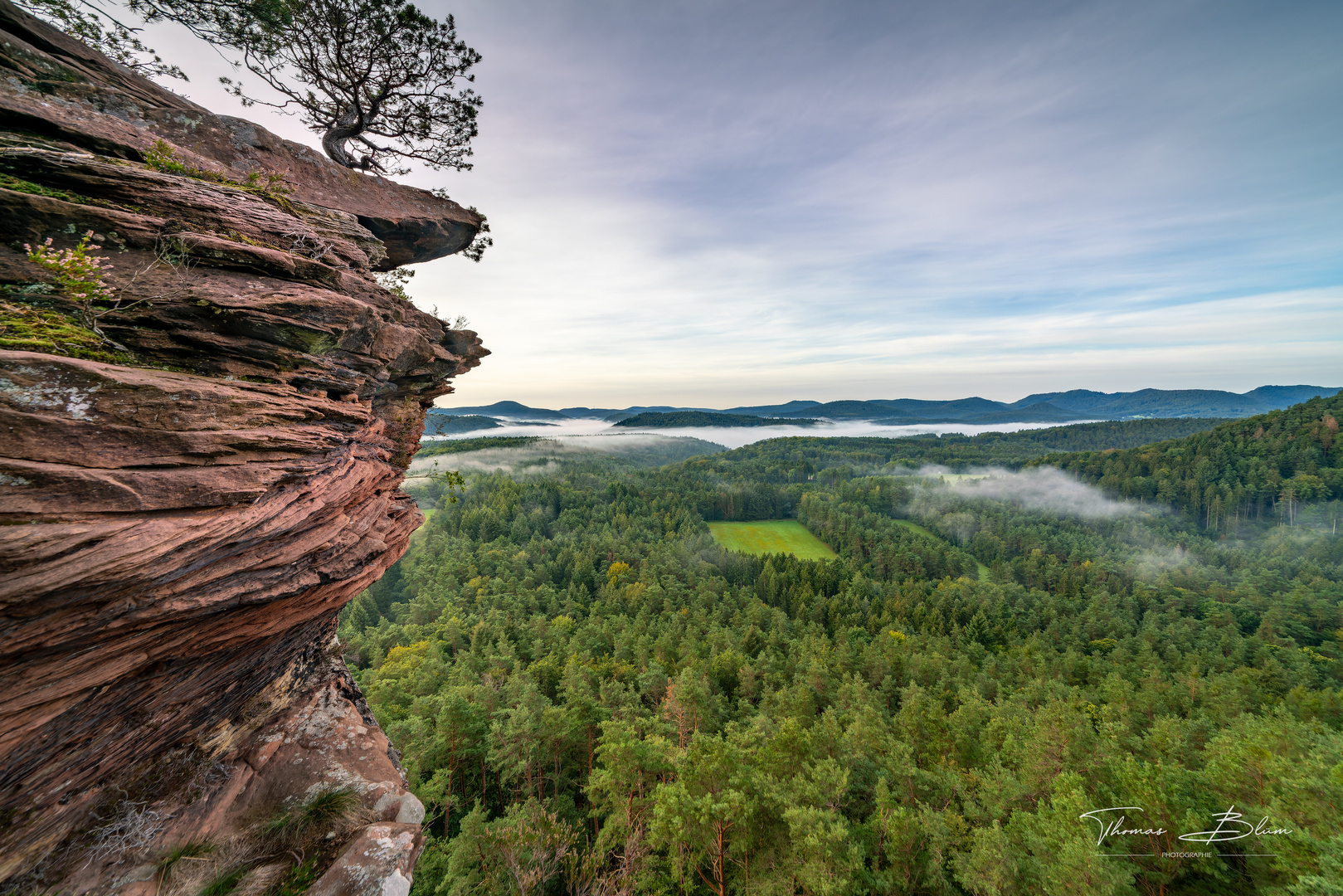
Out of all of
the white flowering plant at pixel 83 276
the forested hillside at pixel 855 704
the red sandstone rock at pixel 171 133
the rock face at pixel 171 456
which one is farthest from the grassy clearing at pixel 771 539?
the white flowering plant at pixel 83 276

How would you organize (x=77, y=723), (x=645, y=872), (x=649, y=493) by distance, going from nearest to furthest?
1. (x=77, y=723)
2. (x=645, y=872)
3. (x=649, y=493)

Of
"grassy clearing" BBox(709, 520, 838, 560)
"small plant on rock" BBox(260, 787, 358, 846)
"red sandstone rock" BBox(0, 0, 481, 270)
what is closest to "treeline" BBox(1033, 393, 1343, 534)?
"grassy clearing" BBox(709, 520, 838, 560)

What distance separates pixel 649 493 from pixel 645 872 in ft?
360

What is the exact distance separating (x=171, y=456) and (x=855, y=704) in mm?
36467

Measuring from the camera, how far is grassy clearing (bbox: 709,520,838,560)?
97.4m

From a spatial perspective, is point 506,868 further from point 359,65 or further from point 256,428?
point 359,65

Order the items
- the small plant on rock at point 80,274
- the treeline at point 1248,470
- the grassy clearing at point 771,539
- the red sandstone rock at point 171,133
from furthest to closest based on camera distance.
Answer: the treeline at point 1248,470, the grassy clearing at point 771,539, the red sandstone rock at point 171,133, the small plant on rock at point 80,274

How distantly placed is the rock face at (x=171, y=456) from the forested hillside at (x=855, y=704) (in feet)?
33.1

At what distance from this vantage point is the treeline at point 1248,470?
381 feet

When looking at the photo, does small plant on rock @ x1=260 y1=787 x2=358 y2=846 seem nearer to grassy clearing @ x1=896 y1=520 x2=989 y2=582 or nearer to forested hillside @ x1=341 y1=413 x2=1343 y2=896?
forested hillside @ x1=341 y1=413 x2=1343 y2=896

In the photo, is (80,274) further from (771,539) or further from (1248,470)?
(1248,470)

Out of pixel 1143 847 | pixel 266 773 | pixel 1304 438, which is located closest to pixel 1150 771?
pixel 1143 847

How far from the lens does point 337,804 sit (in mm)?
9398

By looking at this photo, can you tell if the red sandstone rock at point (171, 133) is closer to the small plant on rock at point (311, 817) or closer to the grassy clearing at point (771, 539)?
the small plant on rock at point (311, 817)
